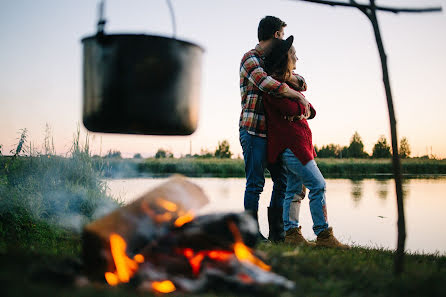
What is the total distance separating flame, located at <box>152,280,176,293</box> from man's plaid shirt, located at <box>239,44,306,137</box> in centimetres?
204

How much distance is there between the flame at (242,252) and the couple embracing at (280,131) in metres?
1.29

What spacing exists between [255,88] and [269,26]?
24.2 inches

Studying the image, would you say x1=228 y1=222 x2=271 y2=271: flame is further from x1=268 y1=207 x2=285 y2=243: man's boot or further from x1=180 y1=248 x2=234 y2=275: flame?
x1=268 y1=207 x2=285 y2=243: man's boot

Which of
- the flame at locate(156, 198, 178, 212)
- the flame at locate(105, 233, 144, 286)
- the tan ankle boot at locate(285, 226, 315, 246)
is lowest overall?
the tan ankle boot at locate(285, 226, 315, 246)

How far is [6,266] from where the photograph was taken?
239 cm

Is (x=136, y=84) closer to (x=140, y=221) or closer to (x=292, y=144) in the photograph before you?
(x=140, y=221)

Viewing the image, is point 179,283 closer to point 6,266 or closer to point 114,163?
point 6,266

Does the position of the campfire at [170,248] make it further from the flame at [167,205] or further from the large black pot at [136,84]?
the large black pot at [136,84]

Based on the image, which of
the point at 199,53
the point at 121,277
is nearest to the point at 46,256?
the point at 121,277

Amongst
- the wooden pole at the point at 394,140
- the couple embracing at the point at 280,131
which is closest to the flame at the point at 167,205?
the couple embracing at the point at 280,131

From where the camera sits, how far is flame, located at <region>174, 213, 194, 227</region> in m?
2.60

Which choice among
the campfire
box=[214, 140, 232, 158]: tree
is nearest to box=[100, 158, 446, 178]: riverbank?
box=[214, 140, 232, 158]: tree

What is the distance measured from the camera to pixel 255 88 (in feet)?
13.2

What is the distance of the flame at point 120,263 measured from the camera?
2299 millimetres
